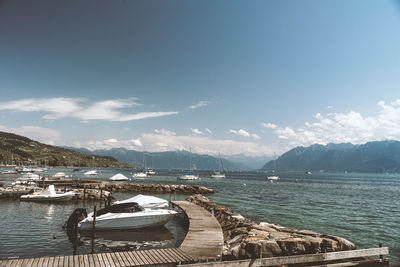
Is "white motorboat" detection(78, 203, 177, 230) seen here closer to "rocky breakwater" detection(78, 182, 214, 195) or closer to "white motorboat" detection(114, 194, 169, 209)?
"white motorboat" detection(114, 194, 169, 209)

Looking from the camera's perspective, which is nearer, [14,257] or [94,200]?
[14,257]

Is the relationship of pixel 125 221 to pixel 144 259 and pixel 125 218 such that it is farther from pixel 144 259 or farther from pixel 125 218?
pixel 144 259

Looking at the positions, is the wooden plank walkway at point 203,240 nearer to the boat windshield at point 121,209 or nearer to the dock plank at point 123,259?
the dock plank at point 123,259

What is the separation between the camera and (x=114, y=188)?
57.9 metres

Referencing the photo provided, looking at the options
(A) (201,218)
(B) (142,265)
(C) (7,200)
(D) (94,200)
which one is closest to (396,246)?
(A) (201,218)

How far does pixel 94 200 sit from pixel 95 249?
26.8 metres

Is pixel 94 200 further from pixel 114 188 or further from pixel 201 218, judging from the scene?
pixel 201 218

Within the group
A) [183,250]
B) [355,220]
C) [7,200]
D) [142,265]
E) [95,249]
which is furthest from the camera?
[7,200]

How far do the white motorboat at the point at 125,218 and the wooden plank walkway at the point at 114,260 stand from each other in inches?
361

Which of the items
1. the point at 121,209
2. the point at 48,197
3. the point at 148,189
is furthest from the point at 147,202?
the point at 148,189

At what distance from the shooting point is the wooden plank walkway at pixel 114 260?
10.6 m

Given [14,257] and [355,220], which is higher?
[14,257]

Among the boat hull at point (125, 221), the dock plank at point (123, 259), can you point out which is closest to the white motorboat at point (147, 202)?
the boat hull at point (125, 221)

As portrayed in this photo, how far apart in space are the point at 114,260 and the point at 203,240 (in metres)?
5.41
